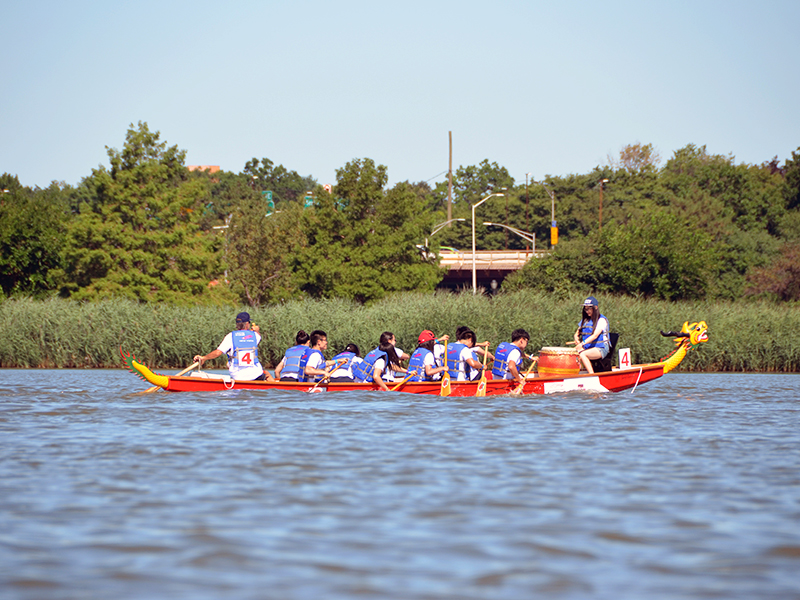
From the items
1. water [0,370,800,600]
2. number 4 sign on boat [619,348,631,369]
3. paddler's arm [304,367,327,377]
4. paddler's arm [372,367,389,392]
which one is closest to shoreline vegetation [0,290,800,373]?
number 4 sign on boat [619,348,631,369]

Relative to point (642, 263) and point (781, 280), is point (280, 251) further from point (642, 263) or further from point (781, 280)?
point (781, 280)

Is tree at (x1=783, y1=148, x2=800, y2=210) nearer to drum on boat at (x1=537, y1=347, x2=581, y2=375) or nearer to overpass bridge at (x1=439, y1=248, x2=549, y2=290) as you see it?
overpass bridge at (x1=439, y1=248, x2=549, y2=290)

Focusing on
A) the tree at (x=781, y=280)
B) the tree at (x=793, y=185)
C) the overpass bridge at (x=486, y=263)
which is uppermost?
the tree at (x=793, y=185)

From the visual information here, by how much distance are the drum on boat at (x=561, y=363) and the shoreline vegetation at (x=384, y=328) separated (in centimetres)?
1104

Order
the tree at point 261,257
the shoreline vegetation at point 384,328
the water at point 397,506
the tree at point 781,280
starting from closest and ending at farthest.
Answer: the water at point 397,506 < the shoreline vegetation at point 384,328 < the tree at point 781,280 < the tree at point 261,257

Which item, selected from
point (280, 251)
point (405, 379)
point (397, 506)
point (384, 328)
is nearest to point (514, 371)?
point (405, 379)

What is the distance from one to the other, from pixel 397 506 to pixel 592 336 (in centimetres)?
1108

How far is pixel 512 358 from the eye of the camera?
669 inches

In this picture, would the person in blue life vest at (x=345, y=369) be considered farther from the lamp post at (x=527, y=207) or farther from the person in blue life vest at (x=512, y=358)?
the lamp post at (x=527, y=207)

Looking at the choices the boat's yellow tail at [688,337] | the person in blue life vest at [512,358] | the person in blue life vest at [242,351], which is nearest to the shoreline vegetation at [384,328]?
the boat's yellow tail at [688,337]

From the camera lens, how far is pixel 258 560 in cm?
595

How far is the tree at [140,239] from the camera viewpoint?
44.7m

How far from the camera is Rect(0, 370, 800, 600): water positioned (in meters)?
5.56

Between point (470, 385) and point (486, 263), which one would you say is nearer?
point (470, 385)
